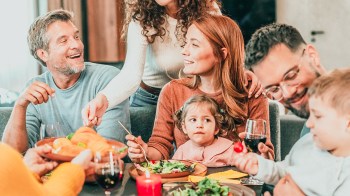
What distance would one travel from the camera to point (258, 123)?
2.36m

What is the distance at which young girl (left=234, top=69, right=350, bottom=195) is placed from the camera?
181 cm

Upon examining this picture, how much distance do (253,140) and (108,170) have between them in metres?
0.67

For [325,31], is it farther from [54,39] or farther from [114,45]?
[54,39]

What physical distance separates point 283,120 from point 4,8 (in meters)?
2.91

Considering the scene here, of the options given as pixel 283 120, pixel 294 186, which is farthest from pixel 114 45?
pixel 294 186

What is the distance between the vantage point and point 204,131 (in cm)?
263

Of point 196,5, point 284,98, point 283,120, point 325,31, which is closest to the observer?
point 284,98

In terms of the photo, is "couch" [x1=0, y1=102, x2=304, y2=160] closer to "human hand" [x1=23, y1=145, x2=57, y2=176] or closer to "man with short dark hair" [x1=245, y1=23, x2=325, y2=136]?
"man with short dark hair" [x1=245, y1=23, x2=325, y2=136]

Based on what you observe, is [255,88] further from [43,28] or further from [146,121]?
[43,28]

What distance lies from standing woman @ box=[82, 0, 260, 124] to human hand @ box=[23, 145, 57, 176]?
2.27 ft

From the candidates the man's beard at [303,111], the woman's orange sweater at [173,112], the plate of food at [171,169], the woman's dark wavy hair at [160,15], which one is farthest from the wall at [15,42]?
the man's beard at [303,111]

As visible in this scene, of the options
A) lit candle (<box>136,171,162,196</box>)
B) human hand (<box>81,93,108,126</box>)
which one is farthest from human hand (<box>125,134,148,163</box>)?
lit candle (<box>136,171,162,196</box>)

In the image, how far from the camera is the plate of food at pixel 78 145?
6.70 ft

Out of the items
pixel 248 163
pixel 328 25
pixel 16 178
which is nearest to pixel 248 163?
pixel 248 163
